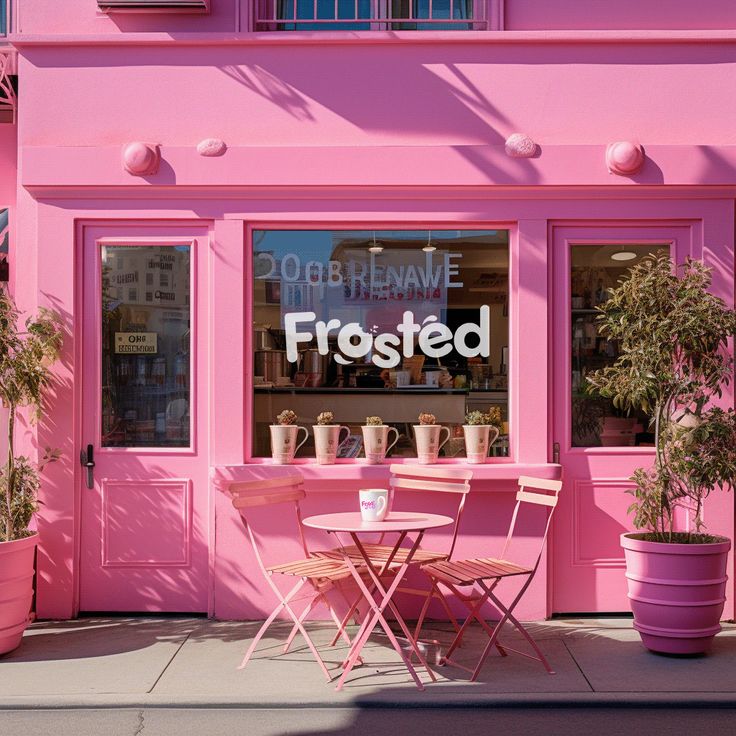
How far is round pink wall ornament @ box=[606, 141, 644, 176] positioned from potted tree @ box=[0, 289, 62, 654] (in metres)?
4.04

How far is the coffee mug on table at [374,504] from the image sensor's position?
5727 mm

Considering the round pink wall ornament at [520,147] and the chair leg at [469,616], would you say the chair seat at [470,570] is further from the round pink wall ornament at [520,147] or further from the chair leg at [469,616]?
the round pink wall ornament at [520,147]

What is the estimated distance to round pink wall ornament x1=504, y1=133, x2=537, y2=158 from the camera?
22.6ft

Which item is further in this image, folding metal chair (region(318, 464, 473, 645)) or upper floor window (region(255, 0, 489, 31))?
upper floor window (region(255, 0, 489, 31))

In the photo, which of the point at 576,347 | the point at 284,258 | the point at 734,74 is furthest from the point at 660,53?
the point at 284,258

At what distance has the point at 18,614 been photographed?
6020mm

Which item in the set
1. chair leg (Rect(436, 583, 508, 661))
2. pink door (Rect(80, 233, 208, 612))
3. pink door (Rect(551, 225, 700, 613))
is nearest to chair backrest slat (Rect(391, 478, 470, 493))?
chair leg (Rect(436, 583, 508, 661))

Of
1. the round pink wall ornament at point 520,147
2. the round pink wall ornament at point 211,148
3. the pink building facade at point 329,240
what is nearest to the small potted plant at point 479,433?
the pink building facade at point 329,240

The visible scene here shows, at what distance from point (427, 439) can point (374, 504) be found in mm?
1358

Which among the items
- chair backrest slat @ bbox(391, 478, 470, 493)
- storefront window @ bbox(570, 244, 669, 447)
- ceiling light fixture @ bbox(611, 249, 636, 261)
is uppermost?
ceiling light fixture @ bbox(611, 249, 636, 261)

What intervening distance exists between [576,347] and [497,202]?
3.89 ft

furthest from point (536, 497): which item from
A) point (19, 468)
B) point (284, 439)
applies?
point (19, 468)

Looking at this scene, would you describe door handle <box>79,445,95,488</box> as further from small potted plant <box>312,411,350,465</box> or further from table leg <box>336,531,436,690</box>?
table leg <box>336,531,436,690</box>

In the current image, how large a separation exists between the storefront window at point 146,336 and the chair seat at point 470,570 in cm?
232
